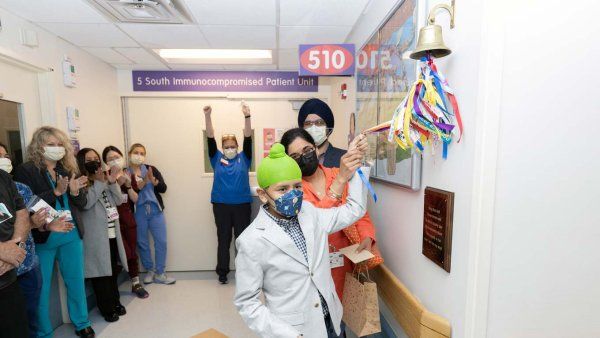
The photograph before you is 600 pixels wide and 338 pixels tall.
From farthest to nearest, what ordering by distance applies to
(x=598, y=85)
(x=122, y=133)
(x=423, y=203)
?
(x=122, y=133) → (x=423, y=203) → (x=598, y=85)

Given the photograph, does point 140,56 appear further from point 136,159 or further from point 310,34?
point 310,34

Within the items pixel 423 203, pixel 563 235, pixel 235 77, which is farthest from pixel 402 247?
pixel 235 77

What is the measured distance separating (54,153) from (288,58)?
2295 mm

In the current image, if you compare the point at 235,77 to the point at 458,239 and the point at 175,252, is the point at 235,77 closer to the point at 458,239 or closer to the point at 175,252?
the point at 175,252

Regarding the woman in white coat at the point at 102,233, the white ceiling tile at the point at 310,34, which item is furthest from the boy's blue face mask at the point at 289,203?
the woman in white coat at the point at 102,233

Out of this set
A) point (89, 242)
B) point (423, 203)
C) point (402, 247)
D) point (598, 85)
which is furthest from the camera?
point (89, 242)

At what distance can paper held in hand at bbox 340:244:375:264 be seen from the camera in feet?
4.79

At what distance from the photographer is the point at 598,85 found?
0.94 metres

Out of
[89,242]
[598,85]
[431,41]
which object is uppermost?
[431,41]

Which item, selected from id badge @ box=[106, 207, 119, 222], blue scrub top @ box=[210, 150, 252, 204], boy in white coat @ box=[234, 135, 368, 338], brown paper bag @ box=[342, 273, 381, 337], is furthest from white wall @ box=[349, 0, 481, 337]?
id badge @ box=[106, 207, 119, 222]

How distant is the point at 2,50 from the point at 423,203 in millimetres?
2933

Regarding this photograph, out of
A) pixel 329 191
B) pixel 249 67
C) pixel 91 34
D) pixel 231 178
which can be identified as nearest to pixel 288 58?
pixel 249 67

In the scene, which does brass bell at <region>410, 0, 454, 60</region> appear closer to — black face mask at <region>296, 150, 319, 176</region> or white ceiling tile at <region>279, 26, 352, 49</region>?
black face mask at <region>296, 150, 319, 176</region>

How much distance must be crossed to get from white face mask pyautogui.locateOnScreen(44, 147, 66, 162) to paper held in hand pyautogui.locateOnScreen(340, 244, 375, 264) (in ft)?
7.21
